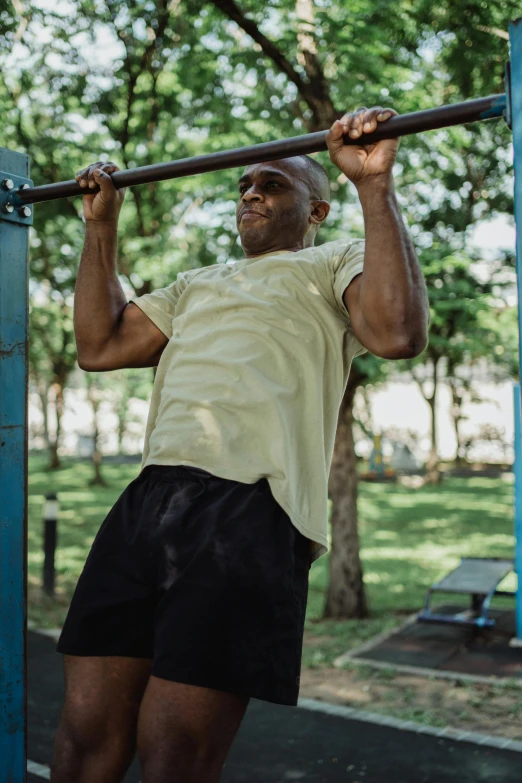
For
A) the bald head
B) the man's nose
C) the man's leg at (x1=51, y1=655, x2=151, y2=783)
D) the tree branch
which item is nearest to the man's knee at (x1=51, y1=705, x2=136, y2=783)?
the man's leg at (x1=51, y1=655, x2=151, y2=783)

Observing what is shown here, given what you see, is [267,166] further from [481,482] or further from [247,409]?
[481,482]

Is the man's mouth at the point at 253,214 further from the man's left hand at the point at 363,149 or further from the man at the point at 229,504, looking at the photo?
the man's left hand at the point at 363,149

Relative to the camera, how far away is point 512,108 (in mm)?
1529

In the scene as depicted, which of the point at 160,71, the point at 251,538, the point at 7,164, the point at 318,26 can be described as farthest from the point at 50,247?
the point at 251,538

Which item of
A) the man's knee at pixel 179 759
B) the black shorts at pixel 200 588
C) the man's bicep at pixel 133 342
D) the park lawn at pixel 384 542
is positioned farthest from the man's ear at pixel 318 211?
the park lawn at pixel 384 542

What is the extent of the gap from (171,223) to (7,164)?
753cm

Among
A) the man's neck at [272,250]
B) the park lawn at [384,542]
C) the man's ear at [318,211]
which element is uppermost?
the man's ear at [318,211]

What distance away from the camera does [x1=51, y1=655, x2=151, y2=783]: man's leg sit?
5.48 feet

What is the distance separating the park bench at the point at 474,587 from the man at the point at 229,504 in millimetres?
4262

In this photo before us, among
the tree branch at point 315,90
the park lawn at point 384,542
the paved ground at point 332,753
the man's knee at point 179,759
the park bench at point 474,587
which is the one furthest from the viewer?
the park lawn at point 384,542

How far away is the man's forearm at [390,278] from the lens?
157cm

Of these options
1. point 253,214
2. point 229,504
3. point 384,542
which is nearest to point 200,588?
point 229,504

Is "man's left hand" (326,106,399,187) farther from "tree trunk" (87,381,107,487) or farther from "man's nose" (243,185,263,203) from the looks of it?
"tree trunk" (87,381,107,487)

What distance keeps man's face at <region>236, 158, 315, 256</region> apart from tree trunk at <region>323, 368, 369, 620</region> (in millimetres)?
4688
